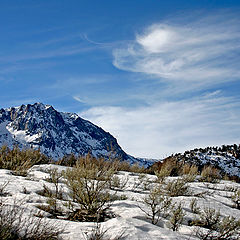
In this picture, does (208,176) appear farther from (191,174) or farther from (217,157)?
(217,157)

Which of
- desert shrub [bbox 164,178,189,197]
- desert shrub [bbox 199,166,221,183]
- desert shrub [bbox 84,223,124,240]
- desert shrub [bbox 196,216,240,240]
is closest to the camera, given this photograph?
desert shrub [bbox 84,223,124,240]

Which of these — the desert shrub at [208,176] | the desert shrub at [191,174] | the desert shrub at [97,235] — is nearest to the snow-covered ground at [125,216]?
the desert shrub at [97,235]

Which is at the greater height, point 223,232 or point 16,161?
point 16,161

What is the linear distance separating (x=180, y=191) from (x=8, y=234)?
485 centimetres

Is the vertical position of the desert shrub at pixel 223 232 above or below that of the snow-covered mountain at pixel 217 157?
below

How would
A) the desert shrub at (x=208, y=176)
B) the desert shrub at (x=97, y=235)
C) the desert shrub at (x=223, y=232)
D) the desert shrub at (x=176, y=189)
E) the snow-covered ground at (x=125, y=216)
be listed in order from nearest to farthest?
the desert shrub at (x=97, y=235), the snow-covered ground at (x=125, y=216), the desert shrub at (x=223, y=232), the desert shrub at (x=176, y=189), the desert shrub at (x=208, y=176)

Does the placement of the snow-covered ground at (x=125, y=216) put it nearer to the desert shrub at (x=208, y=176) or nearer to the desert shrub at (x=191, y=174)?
the desert shrub at (x=191, y=174)

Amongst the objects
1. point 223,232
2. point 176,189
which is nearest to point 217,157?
point 176,189

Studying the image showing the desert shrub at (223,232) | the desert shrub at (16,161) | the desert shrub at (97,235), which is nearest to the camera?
the desert shrub at (97,235)

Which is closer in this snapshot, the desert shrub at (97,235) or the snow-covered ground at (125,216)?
the desert shrub at (97,235)

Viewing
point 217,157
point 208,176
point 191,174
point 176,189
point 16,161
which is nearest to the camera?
point 176,189

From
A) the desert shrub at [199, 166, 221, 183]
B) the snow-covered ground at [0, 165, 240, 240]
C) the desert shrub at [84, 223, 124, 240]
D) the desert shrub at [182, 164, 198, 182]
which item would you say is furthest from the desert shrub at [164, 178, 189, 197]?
the desert shrub at [199, 166, 221, 183]

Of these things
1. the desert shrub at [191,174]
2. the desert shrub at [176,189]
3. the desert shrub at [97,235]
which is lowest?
the desert shrub at [97,235]

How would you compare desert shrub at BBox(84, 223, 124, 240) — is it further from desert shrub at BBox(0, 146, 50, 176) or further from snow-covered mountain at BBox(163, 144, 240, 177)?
snow-covered mountain at BBox(163, 144, 240, 177)
